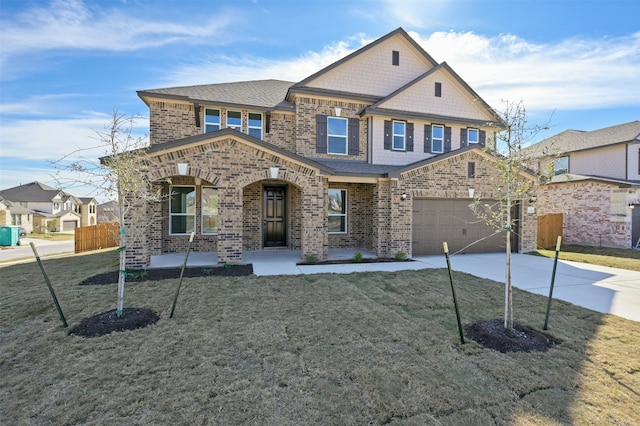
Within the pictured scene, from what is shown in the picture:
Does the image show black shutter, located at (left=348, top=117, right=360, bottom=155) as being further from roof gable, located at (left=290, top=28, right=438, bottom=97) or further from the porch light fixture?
the porch light fixture

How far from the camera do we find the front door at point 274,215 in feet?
40.4

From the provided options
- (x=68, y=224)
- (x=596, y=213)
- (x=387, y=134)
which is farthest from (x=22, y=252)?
(x=68, y=224)

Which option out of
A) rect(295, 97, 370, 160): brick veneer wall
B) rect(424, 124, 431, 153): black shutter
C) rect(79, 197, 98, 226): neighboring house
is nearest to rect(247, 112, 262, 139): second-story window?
rect(295, 97, 370, 160): brick veneer wall

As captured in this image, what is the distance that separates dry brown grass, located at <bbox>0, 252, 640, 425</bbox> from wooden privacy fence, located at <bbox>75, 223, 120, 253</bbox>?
9.57 m

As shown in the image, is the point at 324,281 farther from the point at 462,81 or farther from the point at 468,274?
the point at 462,81

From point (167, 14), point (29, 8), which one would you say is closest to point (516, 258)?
point (167, 14)

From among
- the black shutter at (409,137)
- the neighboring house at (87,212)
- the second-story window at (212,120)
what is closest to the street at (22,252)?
the second-story window at (212,120)

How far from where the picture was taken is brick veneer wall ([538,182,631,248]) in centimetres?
1530

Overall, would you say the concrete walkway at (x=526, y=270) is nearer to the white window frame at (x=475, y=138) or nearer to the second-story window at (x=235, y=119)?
the second-story window at (x=235, y=119)

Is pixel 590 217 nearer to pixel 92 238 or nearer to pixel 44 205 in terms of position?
pixel 92 238

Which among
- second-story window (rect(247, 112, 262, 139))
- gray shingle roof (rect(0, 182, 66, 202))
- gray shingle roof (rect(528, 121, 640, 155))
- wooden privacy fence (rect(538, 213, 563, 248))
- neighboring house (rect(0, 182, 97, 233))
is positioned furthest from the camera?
gray shingle roof (rect(0, 182, 66, 202))

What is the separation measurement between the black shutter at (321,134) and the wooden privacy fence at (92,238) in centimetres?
1002

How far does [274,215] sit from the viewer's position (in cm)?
1245

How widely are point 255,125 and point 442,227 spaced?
339 inches
